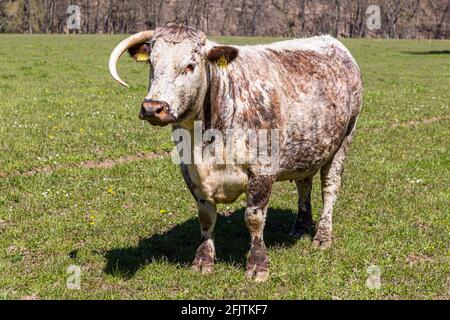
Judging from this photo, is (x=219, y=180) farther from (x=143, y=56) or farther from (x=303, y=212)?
(x=303, y=212)

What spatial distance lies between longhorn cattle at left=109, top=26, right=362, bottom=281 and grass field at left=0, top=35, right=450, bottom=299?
60cm

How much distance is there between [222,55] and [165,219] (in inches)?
168

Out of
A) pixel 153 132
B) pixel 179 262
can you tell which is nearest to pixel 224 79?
pixel 179 262

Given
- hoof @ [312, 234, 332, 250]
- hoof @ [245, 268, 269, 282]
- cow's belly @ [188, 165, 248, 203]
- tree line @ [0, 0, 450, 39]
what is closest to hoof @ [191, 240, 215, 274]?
hoof @ [245, 268, 269, 282]

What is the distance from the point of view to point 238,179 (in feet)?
24.8

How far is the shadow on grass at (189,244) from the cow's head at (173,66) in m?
2.55

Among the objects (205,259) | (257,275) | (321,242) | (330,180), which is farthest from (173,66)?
(321,242)

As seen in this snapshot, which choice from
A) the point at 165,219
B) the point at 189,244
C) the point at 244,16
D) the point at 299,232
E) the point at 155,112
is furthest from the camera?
the point at 244,16

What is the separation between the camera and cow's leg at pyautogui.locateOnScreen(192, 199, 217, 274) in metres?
8.23

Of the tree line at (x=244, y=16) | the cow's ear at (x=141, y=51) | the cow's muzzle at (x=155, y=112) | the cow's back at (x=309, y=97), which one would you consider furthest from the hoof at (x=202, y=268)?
the tree line at (x=244, y=16)

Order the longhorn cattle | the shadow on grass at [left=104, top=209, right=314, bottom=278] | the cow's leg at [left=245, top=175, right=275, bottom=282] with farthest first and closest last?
1. the shadow on grass at [left=104, top=209, right=314, bottom=278]
2. the cow's leg at [left=245, top=175, right=275, bottom=282]
3. the longhorn cattle

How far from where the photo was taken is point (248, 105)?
7504 mm

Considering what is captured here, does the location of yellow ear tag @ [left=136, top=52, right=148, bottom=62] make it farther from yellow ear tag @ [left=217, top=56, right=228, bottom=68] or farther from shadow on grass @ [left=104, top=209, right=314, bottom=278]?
shadow on grass @ [left=104, top=209, right=314, bottom=278]
